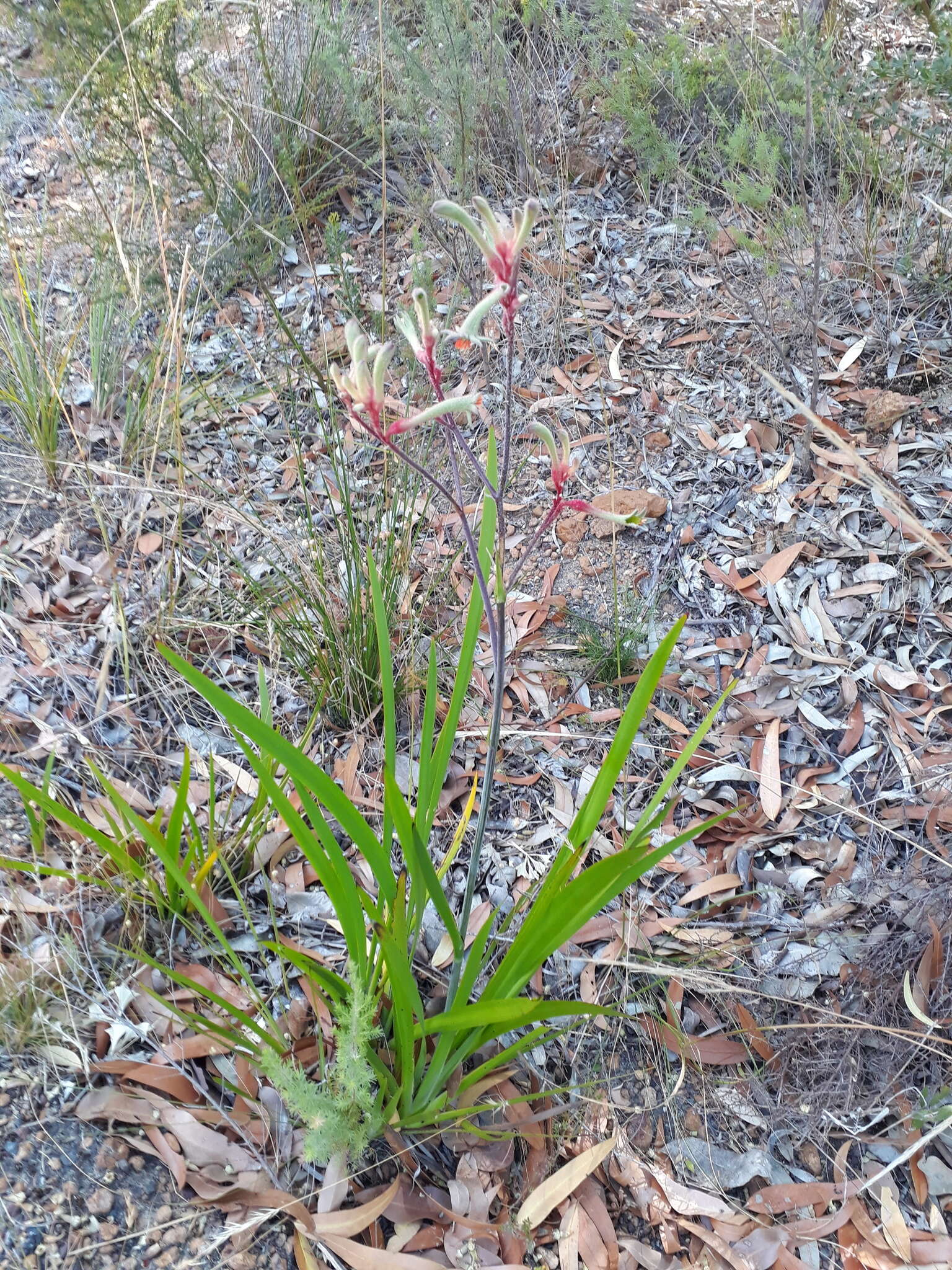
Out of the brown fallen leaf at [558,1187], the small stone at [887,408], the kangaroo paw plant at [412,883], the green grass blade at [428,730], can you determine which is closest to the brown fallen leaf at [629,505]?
the small stone at [887,408]

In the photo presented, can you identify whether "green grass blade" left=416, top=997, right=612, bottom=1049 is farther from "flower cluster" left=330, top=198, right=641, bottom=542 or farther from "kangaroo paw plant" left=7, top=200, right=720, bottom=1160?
"flower cluster" left=330, top=198, right=641, bottom=542

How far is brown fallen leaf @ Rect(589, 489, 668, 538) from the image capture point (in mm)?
2506

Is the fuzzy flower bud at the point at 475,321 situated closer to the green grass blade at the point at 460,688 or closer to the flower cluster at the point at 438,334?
the flower cluster at the point at 438,334

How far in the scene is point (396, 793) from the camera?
1.10 meters

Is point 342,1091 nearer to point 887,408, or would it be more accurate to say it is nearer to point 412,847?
point 412,847

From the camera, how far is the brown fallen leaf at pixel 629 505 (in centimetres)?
251

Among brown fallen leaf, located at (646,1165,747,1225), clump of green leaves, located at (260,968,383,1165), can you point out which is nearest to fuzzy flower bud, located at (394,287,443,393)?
clump of green leaves, located at (260,968,383,1165)

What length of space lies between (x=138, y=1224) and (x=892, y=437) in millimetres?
2609

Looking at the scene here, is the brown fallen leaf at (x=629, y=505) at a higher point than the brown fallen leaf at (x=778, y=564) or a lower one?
higher

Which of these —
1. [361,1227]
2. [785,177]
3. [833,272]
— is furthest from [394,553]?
[785,177]

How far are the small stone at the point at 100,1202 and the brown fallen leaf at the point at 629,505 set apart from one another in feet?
6.23

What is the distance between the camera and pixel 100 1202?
53.6 inches

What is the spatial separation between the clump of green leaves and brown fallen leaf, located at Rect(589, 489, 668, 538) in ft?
5.04

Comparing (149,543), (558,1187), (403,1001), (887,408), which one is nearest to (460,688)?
(403,1001)
